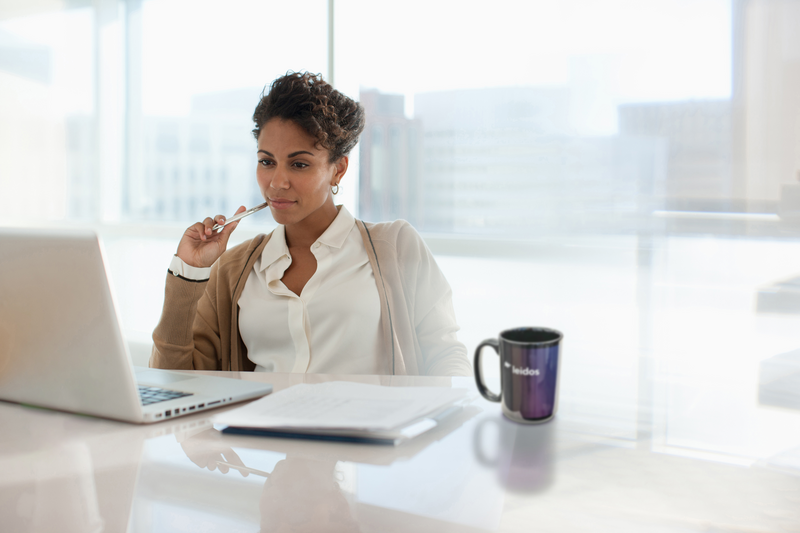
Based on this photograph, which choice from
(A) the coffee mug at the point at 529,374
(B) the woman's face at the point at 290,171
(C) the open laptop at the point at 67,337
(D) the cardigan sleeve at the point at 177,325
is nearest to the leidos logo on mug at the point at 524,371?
(A) the coffee mug at the point at 529,374

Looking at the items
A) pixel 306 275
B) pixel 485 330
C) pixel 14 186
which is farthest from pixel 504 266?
pixel 14 186

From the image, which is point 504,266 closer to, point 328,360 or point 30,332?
point 328,360

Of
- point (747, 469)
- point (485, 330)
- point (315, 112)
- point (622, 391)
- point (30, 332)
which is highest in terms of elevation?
point (315, 112)

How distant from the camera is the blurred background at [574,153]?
2.49 metres

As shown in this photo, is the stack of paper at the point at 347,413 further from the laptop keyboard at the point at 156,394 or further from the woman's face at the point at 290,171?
the woman's face at the point at 290,171

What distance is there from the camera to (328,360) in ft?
4.47

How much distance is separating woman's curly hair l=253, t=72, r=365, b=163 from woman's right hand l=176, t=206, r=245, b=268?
0.33 m

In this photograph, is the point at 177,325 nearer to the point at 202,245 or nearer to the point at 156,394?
the point at 202,245

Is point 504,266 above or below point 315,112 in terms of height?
below

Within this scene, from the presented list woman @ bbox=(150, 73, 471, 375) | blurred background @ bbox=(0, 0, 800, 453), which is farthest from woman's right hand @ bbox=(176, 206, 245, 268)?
blurred background @ bbox=(0, 0, 800, 453)

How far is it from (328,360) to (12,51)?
148 inches

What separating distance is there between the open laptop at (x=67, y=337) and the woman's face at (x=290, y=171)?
75cm

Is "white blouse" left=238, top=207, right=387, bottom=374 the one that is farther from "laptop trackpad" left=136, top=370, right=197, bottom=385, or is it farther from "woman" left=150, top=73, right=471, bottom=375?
"laptop trackpad" left=136, top=370, right=197, bottom=385

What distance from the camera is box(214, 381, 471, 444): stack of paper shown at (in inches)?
25.6
